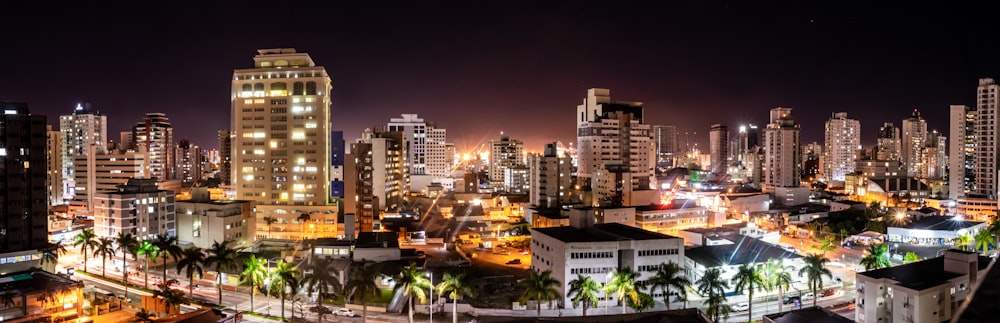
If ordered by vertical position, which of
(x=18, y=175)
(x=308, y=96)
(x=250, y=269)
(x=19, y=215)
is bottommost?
(x=250, y=269)

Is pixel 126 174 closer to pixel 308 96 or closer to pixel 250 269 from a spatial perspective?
pixel 308 96

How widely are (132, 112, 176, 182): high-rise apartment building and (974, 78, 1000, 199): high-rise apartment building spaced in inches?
6736

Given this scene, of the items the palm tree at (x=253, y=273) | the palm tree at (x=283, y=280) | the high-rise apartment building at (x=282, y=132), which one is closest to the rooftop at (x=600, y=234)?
the palm tree at (x=283, y=280)

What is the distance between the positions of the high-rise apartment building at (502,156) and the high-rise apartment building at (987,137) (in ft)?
309

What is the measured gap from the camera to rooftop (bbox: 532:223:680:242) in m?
50.4

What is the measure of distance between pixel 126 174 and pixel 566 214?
77187 mm

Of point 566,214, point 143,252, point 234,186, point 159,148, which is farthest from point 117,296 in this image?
point 159,148

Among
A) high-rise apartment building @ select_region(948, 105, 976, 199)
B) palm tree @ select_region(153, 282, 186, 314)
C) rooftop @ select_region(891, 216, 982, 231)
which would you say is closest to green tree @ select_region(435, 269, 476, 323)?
palm tree @ select_region(153, 282, 186, 314)

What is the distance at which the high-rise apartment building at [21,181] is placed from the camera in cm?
5147

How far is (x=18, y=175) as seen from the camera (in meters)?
52.6

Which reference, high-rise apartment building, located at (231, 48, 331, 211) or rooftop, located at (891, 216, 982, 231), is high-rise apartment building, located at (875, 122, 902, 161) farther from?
high-rise apartment building, located at (231, 48, 331, 211)

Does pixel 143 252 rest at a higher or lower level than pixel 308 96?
lower

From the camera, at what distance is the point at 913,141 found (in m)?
180

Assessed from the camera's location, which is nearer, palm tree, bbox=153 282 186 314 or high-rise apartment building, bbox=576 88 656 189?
palm tree, bbox=153 282 186 314
